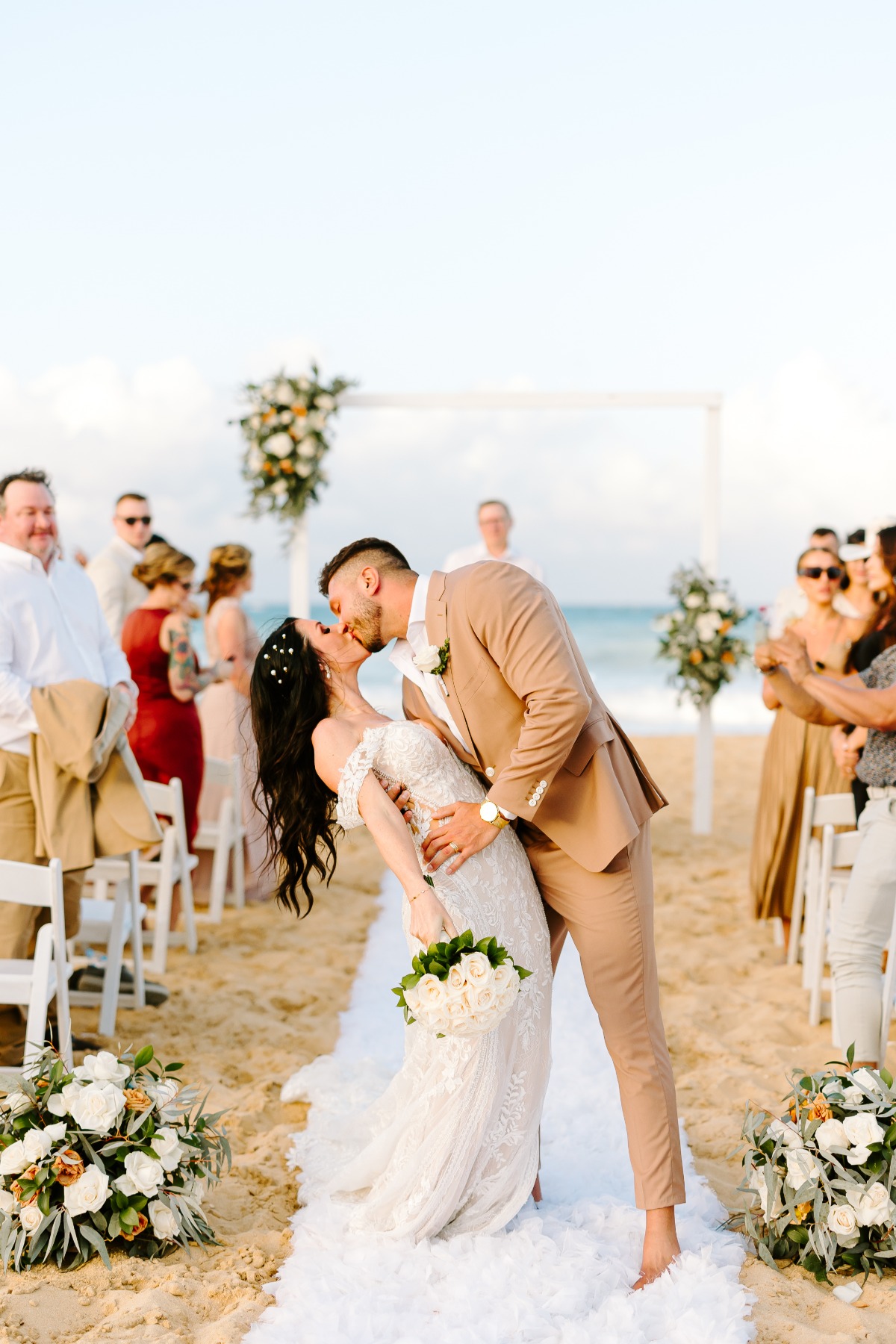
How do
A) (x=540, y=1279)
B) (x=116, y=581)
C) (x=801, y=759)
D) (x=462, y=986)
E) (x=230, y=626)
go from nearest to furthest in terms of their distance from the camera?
(x=462, y=986)
(x=540, y=1279)
(x=801, y=759)
(x=230, y=626)
(x=116, y=581)

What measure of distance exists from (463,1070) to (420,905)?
420 millimetres

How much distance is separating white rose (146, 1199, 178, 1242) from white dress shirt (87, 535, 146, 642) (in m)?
4.34

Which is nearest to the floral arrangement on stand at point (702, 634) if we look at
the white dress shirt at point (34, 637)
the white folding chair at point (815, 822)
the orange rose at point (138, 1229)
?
the white folding chair at point (815, 822)

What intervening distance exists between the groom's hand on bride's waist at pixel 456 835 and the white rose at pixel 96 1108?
0.92 metres

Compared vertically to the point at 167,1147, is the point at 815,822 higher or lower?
higher

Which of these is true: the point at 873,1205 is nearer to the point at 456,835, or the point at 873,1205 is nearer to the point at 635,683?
the point at 456,835

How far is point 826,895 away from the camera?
439 centimetres

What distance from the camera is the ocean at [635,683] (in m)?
20.8

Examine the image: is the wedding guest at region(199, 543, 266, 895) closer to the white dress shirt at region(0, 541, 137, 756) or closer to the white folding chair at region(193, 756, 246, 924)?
the white folding chair at region(193, 756, 246, 924)

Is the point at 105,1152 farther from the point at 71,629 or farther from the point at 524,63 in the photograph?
the point at 524,63

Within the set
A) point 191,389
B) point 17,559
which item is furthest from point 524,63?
point 191,389

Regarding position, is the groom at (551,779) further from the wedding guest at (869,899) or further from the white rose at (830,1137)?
the wedding guest at (869,899)

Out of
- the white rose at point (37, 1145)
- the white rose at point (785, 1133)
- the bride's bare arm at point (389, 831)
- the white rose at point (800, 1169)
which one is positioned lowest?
the white rose at point (800, 1169)

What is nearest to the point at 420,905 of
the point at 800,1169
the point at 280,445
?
the point at 800,1169
